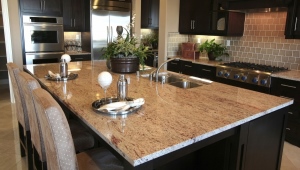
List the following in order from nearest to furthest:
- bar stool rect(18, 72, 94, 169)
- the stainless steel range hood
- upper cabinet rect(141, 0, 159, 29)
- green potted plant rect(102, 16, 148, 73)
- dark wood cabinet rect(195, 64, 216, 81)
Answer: bar stool rect(18, 72, 94, 169) → green potted plant rect(102, 16, 148, 73) → the stainless steel range hood → dark wood cabinet rect(195, 64, 216, 81) → upper cabinet rect(141, 0, 159, 29)

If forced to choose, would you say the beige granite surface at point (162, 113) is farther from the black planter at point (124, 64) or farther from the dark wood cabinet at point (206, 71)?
the dark wood cabinet at point (206, 71)

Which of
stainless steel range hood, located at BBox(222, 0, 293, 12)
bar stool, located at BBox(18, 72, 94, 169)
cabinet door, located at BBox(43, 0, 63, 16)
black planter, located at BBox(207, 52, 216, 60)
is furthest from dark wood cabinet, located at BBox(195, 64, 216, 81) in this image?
cabinet door, located at BBox(43, 0, 63, 16)

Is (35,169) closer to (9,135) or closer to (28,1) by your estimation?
(9,135)

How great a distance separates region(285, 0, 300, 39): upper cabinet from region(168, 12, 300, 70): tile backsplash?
42 centimetres

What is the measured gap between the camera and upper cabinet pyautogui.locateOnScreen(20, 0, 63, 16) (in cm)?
461

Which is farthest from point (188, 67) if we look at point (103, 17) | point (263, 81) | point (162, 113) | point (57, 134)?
point (57, 134)

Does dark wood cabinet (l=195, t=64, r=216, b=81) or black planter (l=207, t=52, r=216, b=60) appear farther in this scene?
black planter (l=207, t=52, r=216, b=60)

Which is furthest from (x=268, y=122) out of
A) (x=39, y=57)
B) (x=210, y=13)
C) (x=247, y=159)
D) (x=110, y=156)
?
(x=39, y=57)

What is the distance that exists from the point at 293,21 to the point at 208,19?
156 centimetres

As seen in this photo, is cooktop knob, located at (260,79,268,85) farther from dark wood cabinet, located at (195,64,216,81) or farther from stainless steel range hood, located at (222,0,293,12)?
stainless steel range hood, located at (222,0,293,12)

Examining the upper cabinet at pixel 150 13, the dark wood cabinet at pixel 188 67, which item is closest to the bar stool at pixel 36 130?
the dark wood cabinet at pixel 188 67

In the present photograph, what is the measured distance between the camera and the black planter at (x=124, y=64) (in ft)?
9.07

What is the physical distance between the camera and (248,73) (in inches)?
140

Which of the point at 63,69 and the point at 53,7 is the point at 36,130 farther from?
the point at 53,7
